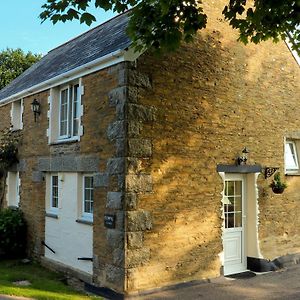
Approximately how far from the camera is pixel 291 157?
42.1 ft

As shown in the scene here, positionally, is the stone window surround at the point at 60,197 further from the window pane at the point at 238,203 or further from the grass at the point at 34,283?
the window pane at the point at 238,203

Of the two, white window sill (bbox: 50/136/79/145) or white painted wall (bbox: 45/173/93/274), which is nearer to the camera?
white painted wall (bbox: 45/173/93/274)

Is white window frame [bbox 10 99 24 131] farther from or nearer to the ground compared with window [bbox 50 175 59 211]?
farther from the ground

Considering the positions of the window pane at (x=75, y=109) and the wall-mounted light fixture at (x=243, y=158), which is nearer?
the wall-mounted light fixture at (x=243, y=158)

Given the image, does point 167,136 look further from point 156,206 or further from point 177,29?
point 177,29

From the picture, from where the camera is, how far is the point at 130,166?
8.85 metres

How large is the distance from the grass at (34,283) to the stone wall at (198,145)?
5.24 feet

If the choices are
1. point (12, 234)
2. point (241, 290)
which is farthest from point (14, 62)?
point (241, 290)

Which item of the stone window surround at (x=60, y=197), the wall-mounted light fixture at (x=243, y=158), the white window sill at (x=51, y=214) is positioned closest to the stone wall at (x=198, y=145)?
the wall-mounted light fixture at (x=243, y=158)

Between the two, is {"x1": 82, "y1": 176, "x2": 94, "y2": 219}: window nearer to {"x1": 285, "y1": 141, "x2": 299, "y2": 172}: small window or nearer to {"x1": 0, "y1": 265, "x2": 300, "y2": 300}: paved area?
{"x1": 0, "y1": 265, "x2": 300, "y2": 300}: paved area

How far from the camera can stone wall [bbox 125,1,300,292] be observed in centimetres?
902

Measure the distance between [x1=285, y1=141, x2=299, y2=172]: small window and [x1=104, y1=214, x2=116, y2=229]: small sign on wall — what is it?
6081 mm

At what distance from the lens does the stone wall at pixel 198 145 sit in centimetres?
902

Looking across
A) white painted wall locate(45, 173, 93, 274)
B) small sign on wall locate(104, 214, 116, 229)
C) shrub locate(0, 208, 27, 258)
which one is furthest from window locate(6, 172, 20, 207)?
small sign on wall locate(104, 214, 116, 229)
